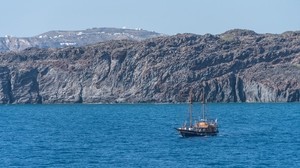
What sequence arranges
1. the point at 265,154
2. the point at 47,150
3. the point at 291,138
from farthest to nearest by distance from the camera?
the point at 291,138 < the point at 47,150 < the point at 265,154

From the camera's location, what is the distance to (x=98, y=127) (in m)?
146

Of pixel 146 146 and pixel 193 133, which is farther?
pixel 193 133

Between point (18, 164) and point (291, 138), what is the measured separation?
137 ft

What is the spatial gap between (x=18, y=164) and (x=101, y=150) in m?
14.9

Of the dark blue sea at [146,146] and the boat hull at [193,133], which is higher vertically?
the boat hull at [193,133]

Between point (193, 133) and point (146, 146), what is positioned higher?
point (193, 133)

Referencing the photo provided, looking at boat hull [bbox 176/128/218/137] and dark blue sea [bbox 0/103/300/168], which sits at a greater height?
boat hull [bbox 176/128/218/137]

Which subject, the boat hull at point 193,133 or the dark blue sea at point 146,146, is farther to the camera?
the boat hull at point 193,133

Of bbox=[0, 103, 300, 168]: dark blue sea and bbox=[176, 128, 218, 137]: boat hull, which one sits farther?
bbox=[176, 128, 218, 137]: boat hull

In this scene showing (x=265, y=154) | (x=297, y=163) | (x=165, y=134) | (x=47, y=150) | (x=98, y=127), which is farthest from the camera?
(x=98, y=127)

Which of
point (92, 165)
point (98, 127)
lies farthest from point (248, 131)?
point (92, 165)

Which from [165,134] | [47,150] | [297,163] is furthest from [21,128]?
[297,163]

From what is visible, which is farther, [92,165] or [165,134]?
[165,134]

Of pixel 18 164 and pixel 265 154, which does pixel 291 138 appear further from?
pixel 18 164
